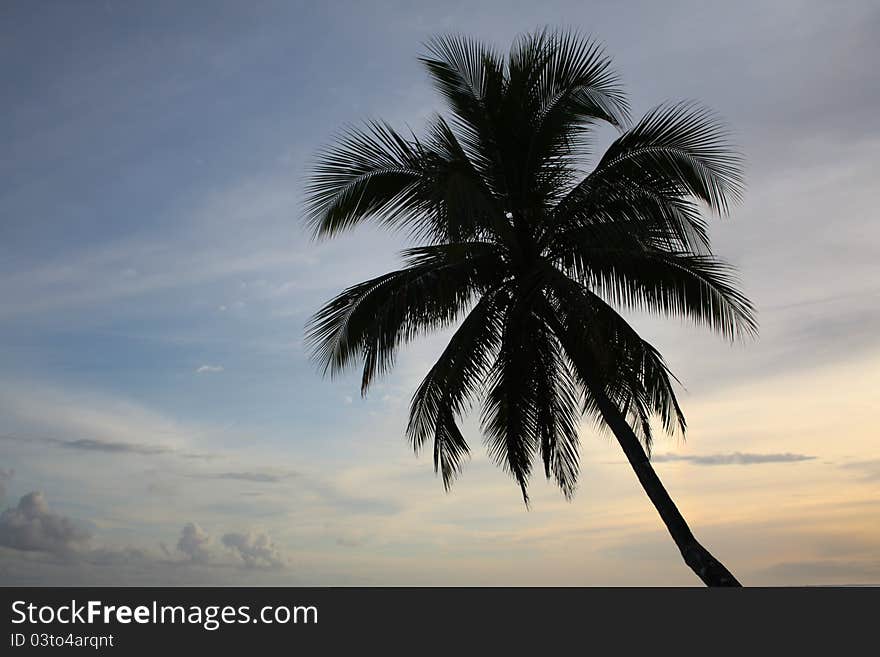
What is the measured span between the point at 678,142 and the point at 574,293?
332cm

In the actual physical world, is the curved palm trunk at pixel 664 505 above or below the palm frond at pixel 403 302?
below

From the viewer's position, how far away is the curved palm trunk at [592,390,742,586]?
11.4 meters

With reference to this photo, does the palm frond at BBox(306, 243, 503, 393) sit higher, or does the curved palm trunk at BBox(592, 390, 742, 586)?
the palm frond at BBox(306, 243, 503, 393)

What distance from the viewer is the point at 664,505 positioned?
→ 12.1m

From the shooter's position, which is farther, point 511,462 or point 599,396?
point 511,462

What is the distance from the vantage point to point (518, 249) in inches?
516

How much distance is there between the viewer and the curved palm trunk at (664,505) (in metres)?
11.4
